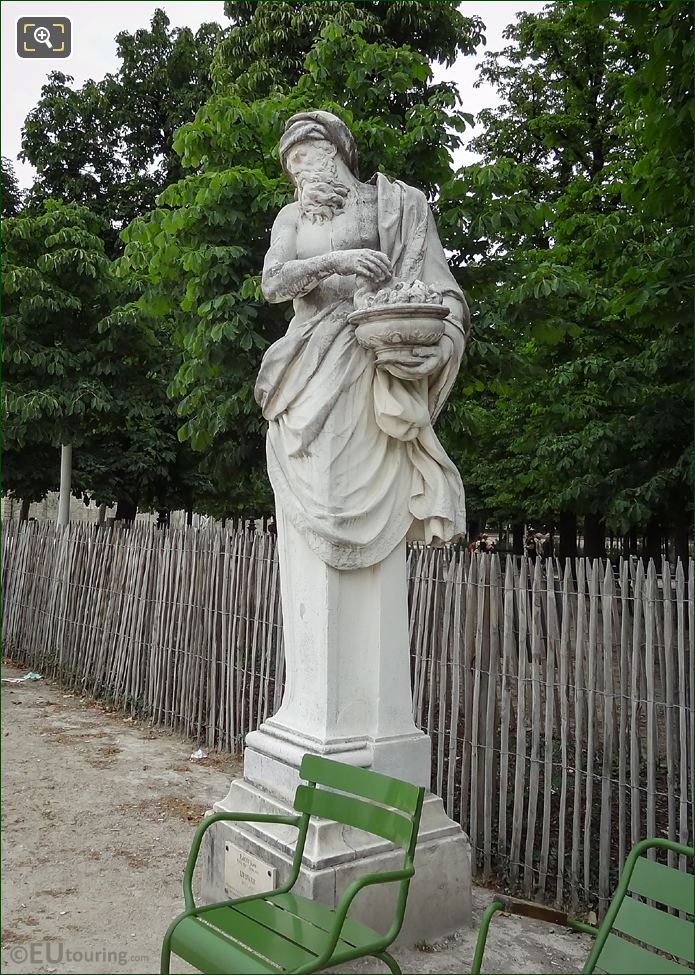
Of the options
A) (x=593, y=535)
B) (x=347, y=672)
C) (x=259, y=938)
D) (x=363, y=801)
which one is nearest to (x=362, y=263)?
(x=347, y=672)

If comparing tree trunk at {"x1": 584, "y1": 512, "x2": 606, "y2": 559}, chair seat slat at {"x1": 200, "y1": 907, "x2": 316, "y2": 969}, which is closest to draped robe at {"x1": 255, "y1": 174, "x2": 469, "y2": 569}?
chair seat slat at {"x1": 200, "y1": 907, "x2": 316, "y2": 969}

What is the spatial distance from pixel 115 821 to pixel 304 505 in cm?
281

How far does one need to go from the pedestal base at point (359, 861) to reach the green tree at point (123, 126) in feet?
40.7

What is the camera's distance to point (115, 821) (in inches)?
206

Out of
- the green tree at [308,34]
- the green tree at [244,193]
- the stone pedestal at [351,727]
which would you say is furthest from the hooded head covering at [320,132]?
the green tree at [308,34]

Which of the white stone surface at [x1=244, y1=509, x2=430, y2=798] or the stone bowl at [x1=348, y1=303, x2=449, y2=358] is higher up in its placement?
the stone bowl at [x1=348, y1=303, x2=449, y2=358]

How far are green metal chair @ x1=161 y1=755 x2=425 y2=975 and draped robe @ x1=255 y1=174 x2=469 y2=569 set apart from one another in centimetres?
102

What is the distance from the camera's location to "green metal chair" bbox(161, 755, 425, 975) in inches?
99.3

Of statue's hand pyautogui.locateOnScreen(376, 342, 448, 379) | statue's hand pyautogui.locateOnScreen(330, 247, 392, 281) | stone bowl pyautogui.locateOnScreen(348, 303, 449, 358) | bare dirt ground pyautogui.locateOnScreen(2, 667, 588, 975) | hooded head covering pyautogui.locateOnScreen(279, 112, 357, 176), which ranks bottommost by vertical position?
bare dirt ground pyautogui.locateOnScreen(2, 667, 588, 975)

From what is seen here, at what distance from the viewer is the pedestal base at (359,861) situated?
333 centimetres

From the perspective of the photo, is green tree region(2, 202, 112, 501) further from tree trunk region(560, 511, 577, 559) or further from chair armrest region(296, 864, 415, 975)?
tree trunk region(560, 511, 577, 559)

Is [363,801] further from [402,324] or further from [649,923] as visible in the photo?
[402,324]

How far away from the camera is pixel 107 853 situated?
4734 mm

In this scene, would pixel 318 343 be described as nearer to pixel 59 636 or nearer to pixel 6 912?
pixel 6 912
